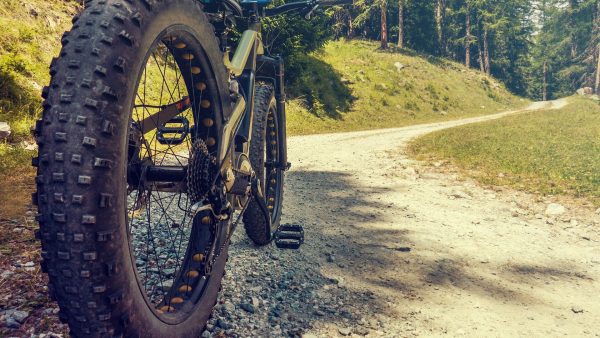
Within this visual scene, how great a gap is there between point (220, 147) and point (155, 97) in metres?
13.2

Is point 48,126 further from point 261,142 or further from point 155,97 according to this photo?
point 155,97

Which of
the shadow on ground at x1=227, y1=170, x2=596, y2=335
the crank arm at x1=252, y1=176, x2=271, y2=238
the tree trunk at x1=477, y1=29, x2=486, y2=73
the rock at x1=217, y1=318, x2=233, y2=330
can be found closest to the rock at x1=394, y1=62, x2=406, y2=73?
the tree trunk at x1=477, y1=29, x2=486, y2=73

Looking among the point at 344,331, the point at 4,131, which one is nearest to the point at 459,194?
the point at 344,331

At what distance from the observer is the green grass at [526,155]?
9289 millimetres

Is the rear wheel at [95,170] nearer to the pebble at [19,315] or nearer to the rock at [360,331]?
the pebble at [19,315]

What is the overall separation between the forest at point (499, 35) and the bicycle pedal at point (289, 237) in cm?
3856

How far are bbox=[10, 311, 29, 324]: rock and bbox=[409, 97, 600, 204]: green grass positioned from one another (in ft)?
29.9

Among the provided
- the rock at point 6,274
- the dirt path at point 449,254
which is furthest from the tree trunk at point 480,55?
the rock at point 6,274

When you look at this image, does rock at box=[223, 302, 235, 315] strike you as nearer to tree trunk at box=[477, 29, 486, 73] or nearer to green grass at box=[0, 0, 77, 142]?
green grass at box=[0, 0, 77, 142]

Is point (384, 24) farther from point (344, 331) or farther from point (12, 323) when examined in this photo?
point (12, 323)

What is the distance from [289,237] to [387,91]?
90.2 ft

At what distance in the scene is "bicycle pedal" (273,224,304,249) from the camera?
4578 mm

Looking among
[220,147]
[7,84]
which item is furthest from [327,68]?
[220,147]

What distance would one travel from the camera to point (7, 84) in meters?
9.08
